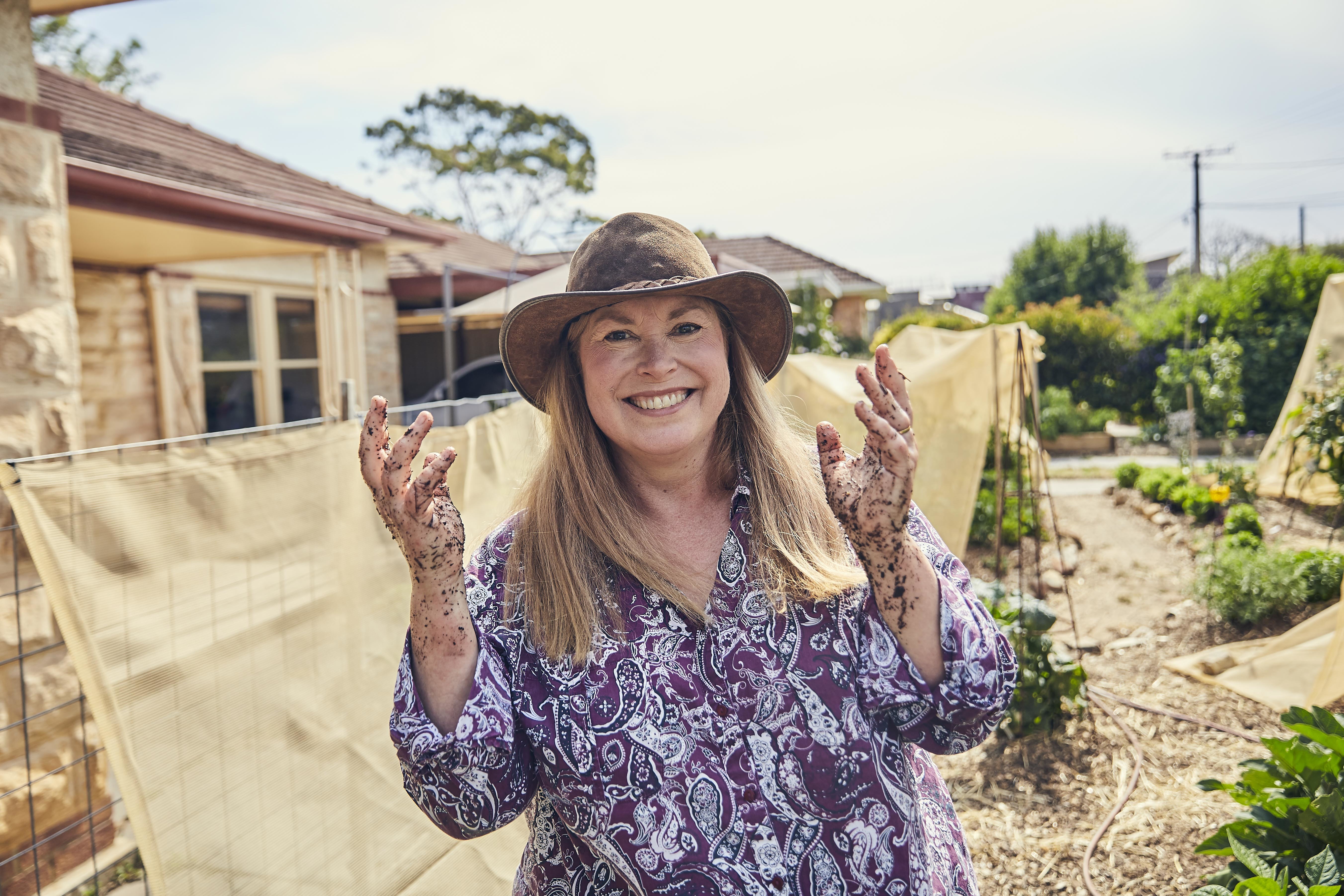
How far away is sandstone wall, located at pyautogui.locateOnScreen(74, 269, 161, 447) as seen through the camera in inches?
219

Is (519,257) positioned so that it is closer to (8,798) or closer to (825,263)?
(825,263)

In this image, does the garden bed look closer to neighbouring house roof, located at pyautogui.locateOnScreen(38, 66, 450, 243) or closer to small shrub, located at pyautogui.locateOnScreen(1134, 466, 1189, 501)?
small shrub, located at pyautogui.locateOnScreen(1134, 466, 1189, 501)

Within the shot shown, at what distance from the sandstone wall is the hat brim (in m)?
5.36

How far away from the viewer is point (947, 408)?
5.53m

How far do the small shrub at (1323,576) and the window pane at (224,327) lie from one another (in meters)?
8.04

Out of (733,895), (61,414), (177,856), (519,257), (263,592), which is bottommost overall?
(177,856)

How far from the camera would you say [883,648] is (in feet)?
4.07

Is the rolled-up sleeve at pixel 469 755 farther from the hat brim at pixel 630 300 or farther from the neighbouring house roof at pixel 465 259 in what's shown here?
the neighbouring house roof at pixel 465 259

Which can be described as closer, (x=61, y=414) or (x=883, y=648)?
(x=883, y=648)

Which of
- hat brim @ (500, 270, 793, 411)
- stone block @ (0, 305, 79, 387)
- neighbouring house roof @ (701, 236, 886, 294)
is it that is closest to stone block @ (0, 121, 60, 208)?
stone block @ (0, 305, 79, 387)

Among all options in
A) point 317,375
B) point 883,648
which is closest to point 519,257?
point 317,375

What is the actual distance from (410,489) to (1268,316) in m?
16.5

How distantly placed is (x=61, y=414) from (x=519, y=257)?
35.0ft

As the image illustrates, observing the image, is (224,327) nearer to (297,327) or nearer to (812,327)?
(297,327)
